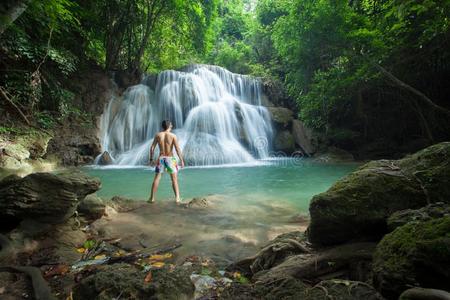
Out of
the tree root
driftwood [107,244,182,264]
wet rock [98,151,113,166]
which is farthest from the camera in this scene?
wet rock [98,151,113,166]

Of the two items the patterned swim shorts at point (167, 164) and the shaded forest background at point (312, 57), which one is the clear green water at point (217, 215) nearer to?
the patterned swim shorts at point (167, 164)

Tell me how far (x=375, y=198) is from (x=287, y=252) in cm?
101

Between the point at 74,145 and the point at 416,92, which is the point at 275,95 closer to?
the point at 416,92

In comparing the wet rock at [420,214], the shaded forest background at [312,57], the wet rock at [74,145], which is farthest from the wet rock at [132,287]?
the wet rock at [74,145]

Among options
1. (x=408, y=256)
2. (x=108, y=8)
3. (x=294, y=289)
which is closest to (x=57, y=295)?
(x=294, y=289)

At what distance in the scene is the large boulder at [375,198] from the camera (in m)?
2.62

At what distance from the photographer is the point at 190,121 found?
16562mm

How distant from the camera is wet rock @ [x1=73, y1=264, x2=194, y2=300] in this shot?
2.10 meters

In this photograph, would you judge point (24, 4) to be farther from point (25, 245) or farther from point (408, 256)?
point (408, 256)

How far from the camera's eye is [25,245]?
3.37m

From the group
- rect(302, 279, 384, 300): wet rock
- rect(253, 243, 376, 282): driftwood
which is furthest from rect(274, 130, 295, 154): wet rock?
rect(302, 279, 384, 300): wet rock

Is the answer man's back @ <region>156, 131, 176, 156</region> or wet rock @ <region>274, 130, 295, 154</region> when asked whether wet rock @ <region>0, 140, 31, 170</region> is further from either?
wet rock @ <region>274, 130, 295, 154</region>

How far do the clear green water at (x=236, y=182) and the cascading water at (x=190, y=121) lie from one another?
2315 mm

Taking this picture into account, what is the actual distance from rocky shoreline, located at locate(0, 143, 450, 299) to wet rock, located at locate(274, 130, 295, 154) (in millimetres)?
14612
